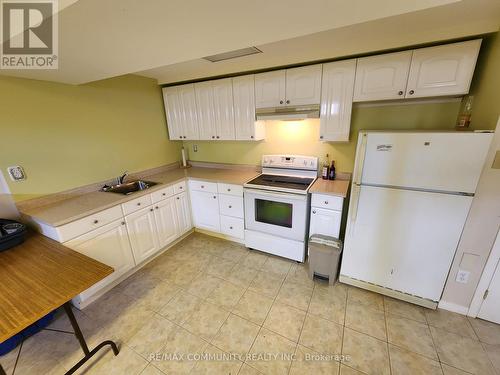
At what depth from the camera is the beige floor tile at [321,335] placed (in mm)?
1527

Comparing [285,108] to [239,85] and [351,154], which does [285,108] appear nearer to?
[239,85]

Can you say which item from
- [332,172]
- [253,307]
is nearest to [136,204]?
[253,307]

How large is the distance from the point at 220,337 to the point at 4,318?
1276 millimetres

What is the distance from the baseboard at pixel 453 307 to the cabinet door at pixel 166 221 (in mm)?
2878

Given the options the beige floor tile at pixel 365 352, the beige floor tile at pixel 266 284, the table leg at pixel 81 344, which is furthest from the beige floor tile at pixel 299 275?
the table leg at pixel 81 344

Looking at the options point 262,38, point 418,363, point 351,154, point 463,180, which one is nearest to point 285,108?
point 351,154

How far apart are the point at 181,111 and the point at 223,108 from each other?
711mm

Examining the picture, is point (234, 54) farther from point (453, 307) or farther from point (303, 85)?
point (453, 307)

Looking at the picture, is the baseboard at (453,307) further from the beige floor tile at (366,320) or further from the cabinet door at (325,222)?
the cabinet door at (325,222)

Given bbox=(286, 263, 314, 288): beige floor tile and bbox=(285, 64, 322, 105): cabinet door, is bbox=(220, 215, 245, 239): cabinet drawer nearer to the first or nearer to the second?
bbox=(286, 263, 314, 288): beige floor tile

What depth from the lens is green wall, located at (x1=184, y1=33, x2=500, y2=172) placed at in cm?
150

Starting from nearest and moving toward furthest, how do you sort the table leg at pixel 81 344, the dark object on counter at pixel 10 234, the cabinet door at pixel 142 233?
the table leg at pixel 81 344 → the dark object on counter at pixel 10 234 → the cabinet door at pixel 142 233

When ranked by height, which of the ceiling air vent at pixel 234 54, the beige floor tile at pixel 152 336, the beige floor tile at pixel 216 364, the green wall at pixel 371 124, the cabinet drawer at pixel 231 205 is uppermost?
the ceiling air vent at pixel 234 54

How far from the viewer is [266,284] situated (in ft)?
7.02
